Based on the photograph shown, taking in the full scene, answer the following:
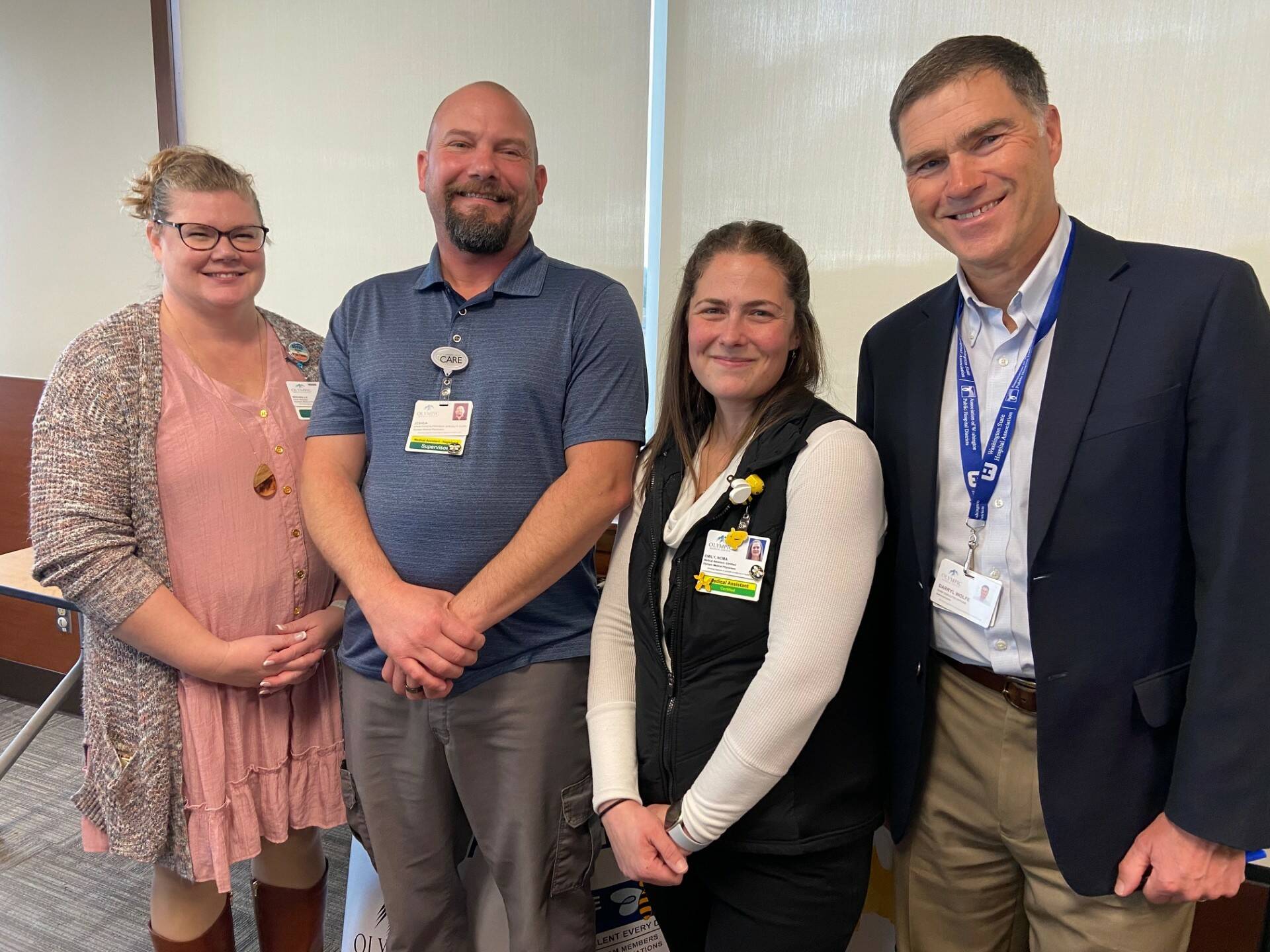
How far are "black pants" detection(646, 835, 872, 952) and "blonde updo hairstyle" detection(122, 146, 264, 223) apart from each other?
1.52m

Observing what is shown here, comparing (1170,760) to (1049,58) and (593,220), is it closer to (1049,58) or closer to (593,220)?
(1049,58)

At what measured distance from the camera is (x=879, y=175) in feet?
7.24

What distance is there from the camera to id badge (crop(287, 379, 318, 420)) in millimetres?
1737

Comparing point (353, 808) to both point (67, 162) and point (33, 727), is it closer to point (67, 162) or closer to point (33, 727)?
point (33, 727)

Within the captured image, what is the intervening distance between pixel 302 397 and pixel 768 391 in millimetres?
1028

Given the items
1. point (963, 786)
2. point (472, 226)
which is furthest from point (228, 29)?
point (963, 786)

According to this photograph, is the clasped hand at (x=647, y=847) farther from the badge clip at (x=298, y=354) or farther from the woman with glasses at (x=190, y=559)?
the badge clip at (x=298, y=354)

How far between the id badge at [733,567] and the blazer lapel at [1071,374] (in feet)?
Result: 1.20

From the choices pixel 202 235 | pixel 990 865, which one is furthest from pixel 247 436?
pixel 990 865

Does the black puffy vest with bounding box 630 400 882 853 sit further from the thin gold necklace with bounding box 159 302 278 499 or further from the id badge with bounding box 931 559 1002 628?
the thin gold necklace with bounding box 159 302 278 499

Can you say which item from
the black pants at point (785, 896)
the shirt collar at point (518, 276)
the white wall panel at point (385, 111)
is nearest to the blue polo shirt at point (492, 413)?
the shirt collar at point (518, 276)

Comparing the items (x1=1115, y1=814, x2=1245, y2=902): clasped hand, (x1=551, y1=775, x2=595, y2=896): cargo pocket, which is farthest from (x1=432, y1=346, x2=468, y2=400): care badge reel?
(x1=1115, y1=814, x2=1245, y2=902): clasped hand

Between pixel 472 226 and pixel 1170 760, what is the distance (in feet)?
4.73

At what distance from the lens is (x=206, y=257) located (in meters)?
1.60
